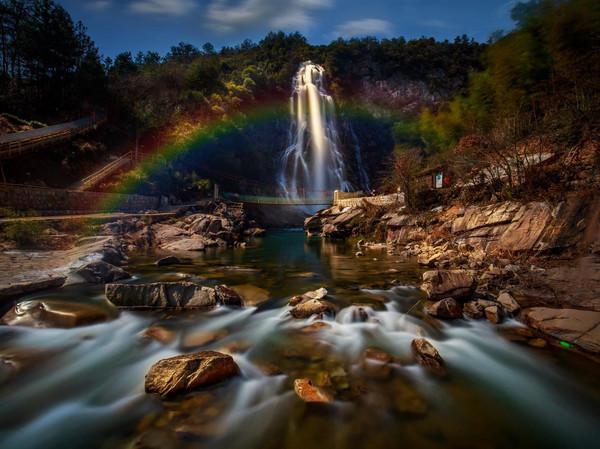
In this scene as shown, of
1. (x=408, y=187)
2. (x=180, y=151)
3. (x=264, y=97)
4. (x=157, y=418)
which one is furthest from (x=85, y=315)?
(x=264, y=97)

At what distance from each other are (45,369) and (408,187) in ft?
60.4

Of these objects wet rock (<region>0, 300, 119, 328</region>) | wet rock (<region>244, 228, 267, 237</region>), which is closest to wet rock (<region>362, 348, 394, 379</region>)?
wet rock (<region>0, 300, 119, 328</region>)

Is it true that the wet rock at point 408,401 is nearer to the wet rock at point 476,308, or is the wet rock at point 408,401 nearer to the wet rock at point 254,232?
the wet rock at point 476,308

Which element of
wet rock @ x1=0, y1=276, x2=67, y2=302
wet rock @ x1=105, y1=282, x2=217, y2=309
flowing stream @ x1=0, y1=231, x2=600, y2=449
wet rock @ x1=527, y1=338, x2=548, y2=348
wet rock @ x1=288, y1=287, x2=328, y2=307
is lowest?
flowing stream @ x1=0, y1=231, x2=600, y2=449

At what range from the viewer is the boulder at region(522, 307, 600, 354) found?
439 cm

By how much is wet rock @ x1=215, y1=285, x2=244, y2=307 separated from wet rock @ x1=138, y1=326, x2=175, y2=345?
5.17 ft

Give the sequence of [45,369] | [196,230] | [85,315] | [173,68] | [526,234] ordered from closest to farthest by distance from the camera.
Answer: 1. [45,369]
2. [85,315]
3. [526,234]
4. [196,230]
5. [173,68]

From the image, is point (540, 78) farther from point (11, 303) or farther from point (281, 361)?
point (11, 303)

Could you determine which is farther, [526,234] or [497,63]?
[497,63]

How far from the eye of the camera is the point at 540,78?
1692 centimetres

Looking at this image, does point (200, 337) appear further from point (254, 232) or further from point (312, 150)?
point (312, 150)

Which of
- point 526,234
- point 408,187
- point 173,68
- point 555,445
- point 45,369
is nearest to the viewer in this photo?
point 555,445

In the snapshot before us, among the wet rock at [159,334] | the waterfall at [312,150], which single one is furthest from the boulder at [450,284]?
the waterfall at [312,150]

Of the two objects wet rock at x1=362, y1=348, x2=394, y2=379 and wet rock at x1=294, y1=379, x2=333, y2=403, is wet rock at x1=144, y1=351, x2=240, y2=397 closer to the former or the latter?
wet rock at x1=294, y1=379, x2=333, y2=403
